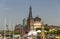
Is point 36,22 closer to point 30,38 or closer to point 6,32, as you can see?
point 6,32

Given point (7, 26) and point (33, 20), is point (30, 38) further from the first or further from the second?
point (33, 20)

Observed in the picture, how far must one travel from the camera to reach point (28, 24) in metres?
14.2

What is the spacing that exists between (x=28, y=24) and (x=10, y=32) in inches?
214

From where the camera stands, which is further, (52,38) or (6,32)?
(6,32)

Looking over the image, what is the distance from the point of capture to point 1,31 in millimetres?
8820

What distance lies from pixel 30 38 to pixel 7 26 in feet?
12.2

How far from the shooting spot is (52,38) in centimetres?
585

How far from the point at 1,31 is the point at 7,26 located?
39cm

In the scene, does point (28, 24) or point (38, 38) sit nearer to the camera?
point (38, 38)

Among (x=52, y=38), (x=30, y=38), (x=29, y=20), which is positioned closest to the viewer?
(x=30, y=38)

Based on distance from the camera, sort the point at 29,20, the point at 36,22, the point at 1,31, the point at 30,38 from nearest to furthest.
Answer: the point at 30,38, the point at 1,31, the point at 29,20, the point at 36,22

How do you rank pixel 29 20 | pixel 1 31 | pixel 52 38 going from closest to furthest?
1. pixel 52 38
2. pixel 1 31
3. pixel 29 20

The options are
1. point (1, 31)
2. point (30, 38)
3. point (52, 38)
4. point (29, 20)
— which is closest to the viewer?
point (30, 38)

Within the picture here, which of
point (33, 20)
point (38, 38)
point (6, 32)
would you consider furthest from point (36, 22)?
point (38, 38)
